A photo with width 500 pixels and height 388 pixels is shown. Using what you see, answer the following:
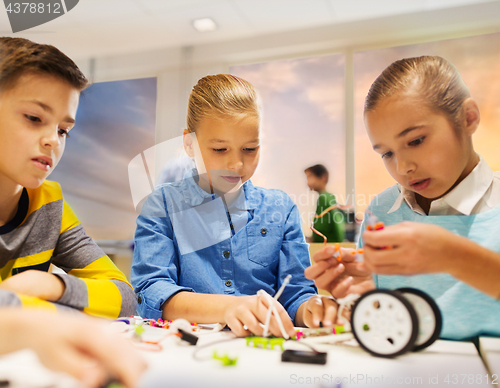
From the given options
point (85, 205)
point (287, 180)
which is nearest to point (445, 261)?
point (85, 205)

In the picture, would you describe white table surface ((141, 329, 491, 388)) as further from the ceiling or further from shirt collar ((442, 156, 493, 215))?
the ceiling

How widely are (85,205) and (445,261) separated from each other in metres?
0.83

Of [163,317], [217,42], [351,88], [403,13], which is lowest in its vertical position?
[163,317]

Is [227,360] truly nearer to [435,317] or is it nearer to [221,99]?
[435,317]

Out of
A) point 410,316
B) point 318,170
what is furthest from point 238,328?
point 318,170

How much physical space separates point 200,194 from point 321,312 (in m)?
0.39

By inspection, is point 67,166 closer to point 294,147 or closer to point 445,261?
point 294,147

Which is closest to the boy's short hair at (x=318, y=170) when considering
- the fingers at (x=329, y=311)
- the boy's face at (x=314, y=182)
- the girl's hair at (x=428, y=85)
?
the boy's face at (x=314, y=182)

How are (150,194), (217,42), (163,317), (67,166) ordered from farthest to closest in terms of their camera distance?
(217,42) → (67,166) → (150,194) → (163,317)

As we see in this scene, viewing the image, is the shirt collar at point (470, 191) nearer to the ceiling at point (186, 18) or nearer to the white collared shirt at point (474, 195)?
the white collared shirt at point (474, 195)

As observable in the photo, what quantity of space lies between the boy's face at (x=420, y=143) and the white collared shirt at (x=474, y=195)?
14 mm

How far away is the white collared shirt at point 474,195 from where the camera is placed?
564 mm

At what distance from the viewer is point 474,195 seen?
22.3 inches

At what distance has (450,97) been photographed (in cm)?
56
